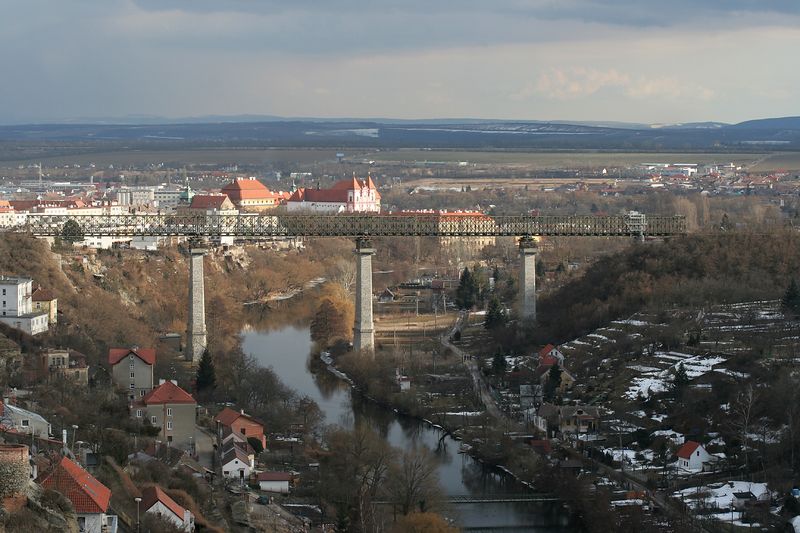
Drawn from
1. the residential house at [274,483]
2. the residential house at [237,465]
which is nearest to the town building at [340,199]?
the residential house at [237,465]

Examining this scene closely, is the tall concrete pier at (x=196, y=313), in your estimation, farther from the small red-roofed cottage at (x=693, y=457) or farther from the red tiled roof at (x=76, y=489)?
the red tiled roof at (x=76, y=489)

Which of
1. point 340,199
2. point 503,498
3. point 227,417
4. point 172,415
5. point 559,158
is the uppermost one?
point 559,158

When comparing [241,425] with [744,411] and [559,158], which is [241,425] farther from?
[559,158]

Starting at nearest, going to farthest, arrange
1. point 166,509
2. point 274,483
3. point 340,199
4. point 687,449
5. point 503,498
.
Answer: point 166,509 → point 274,483 → point 503,498 → point 687,449 → point 340,199

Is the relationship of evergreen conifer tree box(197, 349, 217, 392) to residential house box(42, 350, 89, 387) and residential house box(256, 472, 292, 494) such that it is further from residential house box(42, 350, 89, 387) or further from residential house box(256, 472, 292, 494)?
residential house box(256, 472, 292, 494)

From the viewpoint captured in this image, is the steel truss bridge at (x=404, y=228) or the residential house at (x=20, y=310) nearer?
the residential house at (x=20, y=310)

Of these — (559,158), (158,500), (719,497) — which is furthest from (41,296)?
(559,158)
